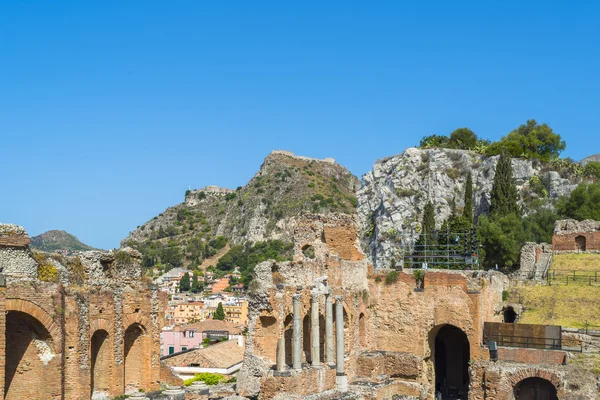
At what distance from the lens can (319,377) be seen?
30.4 m

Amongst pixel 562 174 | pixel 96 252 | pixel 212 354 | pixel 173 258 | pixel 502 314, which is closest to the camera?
pixel 96 252

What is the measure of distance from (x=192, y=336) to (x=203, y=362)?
25500 mm

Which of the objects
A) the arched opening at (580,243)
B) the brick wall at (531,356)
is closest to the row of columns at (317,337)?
the brick wall at (531,356)

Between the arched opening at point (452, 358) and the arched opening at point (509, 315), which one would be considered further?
the arched opening at point (452, 358)

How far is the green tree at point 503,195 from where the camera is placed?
65.4 metres

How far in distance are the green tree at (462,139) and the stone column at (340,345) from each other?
2596 inches

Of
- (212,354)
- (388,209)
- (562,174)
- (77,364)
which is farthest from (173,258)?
(77,364)

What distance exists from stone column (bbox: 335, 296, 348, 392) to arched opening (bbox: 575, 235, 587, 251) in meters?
25.5

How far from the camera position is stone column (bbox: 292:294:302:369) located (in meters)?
29.2

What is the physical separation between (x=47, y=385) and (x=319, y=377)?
474 inches

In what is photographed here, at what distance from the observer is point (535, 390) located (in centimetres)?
3194

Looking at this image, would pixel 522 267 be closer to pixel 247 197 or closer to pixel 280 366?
pixel 280 366

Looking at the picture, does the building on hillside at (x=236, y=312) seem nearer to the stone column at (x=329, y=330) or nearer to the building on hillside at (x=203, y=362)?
the building on hillside at (x=203, y=362)

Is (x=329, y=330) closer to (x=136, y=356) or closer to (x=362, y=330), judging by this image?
(x=362, y=330)
